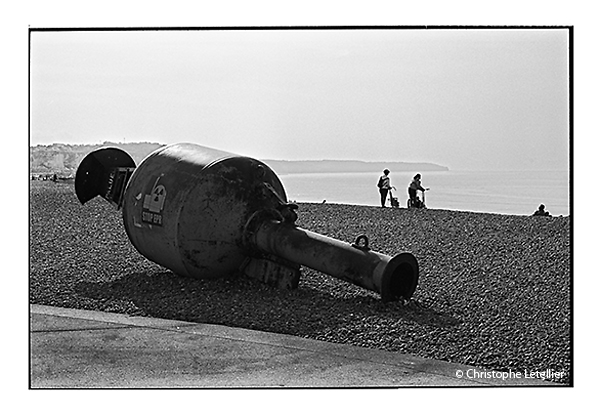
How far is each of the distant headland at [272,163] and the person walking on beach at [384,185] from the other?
28cm

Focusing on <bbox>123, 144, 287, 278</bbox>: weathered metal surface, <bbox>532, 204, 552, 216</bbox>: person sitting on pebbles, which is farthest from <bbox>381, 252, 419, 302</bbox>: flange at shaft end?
<bbox>123, 144, 287, 278</bbox>: weathered metal surface

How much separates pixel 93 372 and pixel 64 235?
3.92 meters

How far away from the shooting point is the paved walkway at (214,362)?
21.6ft

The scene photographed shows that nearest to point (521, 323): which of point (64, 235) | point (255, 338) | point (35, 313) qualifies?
point (255, 338)

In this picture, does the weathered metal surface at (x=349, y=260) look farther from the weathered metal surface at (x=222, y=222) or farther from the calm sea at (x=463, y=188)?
the calm sea at (x=463, y=188)

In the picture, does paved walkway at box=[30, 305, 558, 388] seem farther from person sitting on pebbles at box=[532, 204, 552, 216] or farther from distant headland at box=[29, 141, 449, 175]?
person sitting on pebbles at box=[532, 204, 552, 216]

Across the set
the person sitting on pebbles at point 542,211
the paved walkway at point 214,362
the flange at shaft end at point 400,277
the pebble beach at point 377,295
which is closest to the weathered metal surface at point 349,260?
the flange at shaft end at point 400,277

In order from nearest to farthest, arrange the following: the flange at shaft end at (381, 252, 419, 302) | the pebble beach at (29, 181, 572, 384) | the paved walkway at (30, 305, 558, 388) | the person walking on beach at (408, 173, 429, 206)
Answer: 1. the paved walkway at (30, 305, 558, 388)
2. the pebble beach at (29, 181, 572, 384)
3. the flange at shaft end at (381, 252, 419, 302)
4. the person walking on beach at (408, 173, 429, 206)

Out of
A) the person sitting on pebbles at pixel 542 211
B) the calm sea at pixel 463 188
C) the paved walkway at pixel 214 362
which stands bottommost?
the paved walkway at pixel 214 362

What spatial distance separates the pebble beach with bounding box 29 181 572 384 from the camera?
23.7ft

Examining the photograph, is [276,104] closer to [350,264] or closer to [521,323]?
[350,264]

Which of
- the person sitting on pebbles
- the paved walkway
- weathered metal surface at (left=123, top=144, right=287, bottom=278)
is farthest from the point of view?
weathered metal surface at (left=123, top=144, right=287, bottom=278)

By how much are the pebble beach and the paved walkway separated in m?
0.23

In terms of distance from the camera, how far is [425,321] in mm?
7539
